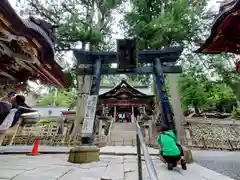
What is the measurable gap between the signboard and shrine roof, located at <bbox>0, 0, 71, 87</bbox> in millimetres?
1708

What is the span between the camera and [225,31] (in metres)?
3.96

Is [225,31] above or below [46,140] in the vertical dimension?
above

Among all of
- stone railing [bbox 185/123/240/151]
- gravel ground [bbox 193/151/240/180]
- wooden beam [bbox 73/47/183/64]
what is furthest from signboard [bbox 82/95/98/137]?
stone railing [bbox 185/123/240/151]

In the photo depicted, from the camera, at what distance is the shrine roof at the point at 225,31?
336cm

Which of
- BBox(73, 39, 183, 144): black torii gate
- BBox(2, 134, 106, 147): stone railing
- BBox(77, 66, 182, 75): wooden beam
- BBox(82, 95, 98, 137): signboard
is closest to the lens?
BBox(82, 95, 98, 137): signboard

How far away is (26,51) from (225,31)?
4147 mm

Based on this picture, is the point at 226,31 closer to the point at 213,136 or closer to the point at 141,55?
the point at 141,55

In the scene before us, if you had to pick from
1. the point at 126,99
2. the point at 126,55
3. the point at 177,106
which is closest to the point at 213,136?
the point at 177,106

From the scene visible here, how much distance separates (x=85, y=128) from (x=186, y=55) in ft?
41.7

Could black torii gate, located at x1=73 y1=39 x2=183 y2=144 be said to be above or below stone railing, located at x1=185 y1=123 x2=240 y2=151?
above

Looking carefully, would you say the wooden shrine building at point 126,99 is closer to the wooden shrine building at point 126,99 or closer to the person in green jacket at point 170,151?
the wooden shrine building at point 126,99

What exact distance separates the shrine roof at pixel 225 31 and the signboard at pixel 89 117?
3.69 metres

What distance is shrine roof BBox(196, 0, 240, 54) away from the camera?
336 centimetres

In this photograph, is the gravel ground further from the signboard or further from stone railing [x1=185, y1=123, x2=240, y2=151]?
stone railing [x1=185, y1=123, x2=240, y2=151]
